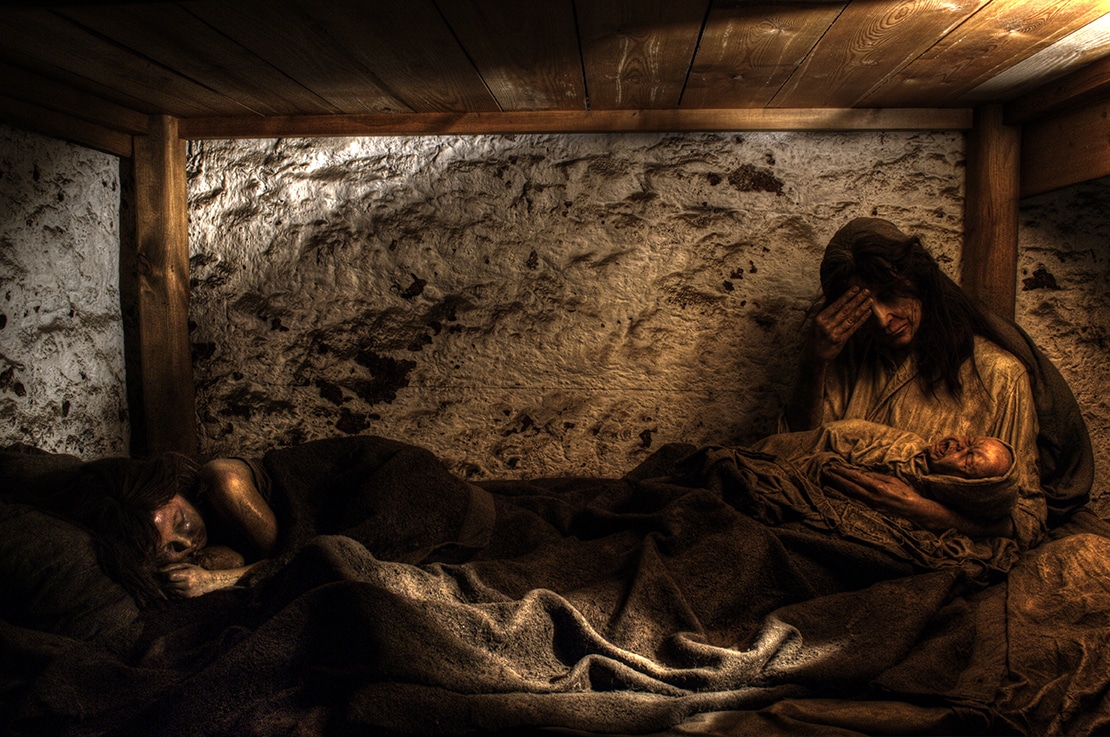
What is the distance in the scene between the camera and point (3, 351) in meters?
2.54

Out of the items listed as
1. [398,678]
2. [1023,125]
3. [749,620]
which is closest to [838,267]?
[1023,125]

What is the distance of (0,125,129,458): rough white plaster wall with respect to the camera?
2570 mm

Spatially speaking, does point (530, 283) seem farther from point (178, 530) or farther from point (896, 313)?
point (178, 530)

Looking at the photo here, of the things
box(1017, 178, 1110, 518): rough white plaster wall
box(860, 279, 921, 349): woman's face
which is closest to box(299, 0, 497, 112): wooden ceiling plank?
box(860, 279, 921, 349): woman's face

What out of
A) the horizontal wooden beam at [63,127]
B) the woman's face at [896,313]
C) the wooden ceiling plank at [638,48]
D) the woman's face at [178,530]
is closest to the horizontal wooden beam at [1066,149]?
the woman's face at [896,313]

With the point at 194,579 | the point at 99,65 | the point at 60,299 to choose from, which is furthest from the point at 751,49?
the point at 60,299

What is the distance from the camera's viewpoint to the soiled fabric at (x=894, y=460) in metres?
2.04

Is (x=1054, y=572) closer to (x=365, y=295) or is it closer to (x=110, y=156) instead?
(x=365, y=295)

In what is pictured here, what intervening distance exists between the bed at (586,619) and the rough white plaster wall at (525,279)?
65 centimetres

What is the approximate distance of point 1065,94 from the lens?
248 cm

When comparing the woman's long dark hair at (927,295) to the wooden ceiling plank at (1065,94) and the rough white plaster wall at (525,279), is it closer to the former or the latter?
the rough white plaster wall at (525,279)

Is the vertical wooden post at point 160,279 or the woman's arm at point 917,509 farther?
the vertical wooden post at point 160,279

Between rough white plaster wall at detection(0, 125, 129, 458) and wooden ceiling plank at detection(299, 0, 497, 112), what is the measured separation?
1300mm

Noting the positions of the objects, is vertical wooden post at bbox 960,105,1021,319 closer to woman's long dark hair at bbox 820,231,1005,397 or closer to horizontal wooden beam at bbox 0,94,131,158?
woman's long dark hair at bbox 820,231,1005,397
